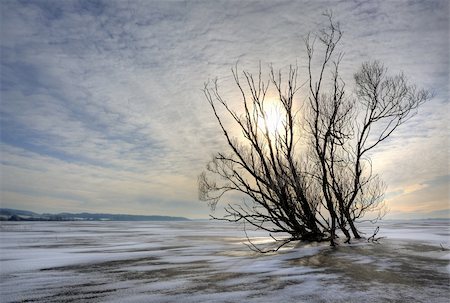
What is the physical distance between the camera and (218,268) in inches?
215

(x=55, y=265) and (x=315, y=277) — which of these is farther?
(x=55, y=265)

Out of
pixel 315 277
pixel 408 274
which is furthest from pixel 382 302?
pixel 408 274

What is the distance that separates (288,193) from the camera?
9.92 metres

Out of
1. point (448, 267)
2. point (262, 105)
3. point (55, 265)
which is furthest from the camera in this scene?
point (262, 105)

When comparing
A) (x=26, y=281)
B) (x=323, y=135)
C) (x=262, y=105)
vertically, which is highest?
(x=262, y=105)

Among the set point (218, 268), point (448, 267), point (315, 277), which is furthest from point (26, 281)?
point (448, 267)

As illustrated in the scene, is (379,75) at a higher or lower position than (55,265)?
higher

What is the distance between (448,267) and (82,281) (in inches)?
227

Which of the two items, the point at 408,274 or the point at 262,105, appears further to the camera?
the point at 262,105

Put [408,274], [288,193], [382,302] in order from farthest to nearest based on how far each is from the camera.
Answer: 1. [288,193]
2. [408,274]
3. [382,302]

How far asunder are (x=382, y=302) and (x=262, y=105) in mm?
6583

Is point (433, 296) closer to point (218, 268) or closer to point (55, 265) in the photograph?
point (218, 268)

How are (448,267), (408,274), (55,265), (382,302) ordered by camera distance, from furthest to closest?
(55,265)
(448,267)
(408,274)
(382,302)

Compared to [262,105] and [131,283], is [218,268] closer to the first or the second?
[131,283]
